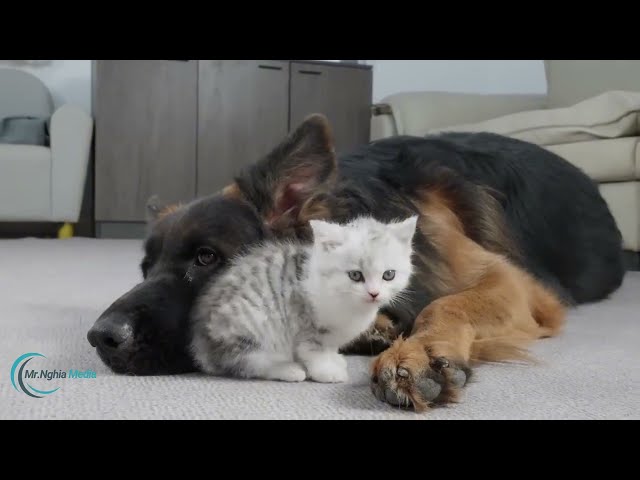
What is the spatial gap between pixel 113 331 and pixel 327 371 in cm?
43

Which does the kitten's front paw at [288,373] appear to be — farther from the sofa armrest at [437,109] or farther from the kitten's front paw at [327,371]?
the sofa armrest at [437,109]

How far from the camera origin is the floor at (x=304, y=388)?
1.14 m

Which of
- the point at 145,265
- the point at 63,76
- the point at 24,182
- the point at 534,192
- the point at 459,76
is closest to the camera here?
the point at 145,265

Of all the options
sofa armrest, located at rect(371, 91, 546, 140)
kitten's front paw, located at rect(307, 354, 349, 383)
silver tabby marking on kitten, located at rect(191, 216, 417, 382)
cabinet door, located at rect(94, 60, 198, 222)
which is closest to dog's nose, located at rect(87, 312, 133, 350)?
silver tabby marking on kitten, located at rect(191, 216, 417, 382)

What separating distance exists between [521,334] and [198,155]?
17.0 ft

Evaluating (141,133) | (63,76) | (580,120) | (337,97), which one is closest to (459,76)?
(337,97)

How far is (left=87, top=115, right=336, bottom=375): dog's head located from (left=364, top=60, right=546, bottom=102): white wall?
591 centimetres

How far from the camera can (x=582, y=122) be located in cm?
382

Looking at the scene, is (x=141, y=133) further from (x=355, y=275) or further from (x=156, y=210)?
(x=355, y=275)

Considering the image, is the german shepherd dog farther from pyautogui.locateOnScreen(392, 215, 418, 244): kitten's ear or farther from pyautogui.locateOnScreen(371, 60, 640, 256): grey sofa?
pyautogui.locateOnScreen(371, 60, 640, 256): grey sofa

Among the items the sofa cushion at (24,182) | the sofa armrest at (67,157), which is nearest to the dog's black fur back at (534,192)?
the sofa armrest at (67,157)

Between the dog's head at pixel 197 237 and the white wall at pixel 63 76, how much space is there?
5652mm
